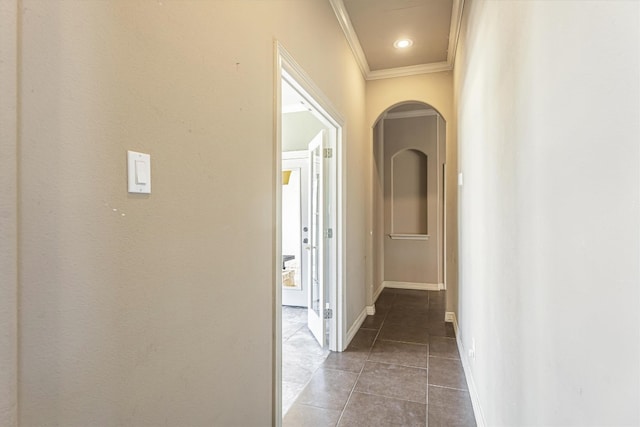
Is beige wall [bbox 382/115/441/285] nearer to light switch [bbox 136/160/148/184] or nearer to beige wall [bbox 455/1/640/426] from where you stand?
beige wall [bbox 455/1/640/426]

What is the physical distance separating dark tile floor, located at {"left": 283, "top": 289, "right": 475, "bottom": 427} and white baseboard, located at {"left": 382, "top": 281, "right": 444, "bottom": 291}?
1.80 m

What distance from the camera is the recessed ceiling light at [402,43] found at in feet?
11.0

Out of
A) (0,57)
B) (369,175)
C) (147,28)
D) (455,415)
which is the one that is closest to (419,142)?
(369,175)

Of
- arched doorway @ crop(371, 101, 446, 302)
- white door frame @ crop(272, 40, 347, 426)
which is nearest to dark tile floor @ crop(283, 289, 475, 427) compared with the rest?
white door frame @ crop(272, 40, 347, 426)

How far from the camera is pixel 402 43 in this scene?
3.40m

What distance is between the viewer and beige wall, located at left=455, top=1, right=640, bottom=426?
1.95ft

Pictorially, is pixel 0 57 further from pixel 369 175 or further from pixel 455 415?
pixel 369 175

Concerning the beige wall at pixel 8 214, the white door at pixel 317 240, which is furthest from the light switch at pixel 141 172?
the white door at pixel 317 240

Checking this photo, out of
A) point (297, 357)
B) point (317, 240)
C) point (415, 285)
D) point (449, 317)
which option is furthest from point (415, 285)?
point (297, 357)

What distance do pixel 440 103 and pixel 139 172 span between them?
3666mm

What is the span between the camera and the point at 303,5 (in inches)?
84.9

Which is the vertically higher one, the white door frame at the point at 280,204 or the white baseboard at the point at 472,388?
the white door frame at the point at 280,204

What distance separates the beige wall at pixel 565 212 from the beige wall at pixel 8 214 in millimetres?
1151

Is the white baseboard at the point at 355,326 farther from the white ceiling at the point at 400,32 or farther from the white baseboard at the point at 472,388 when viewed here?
the white ceiling at the point at 400,32
